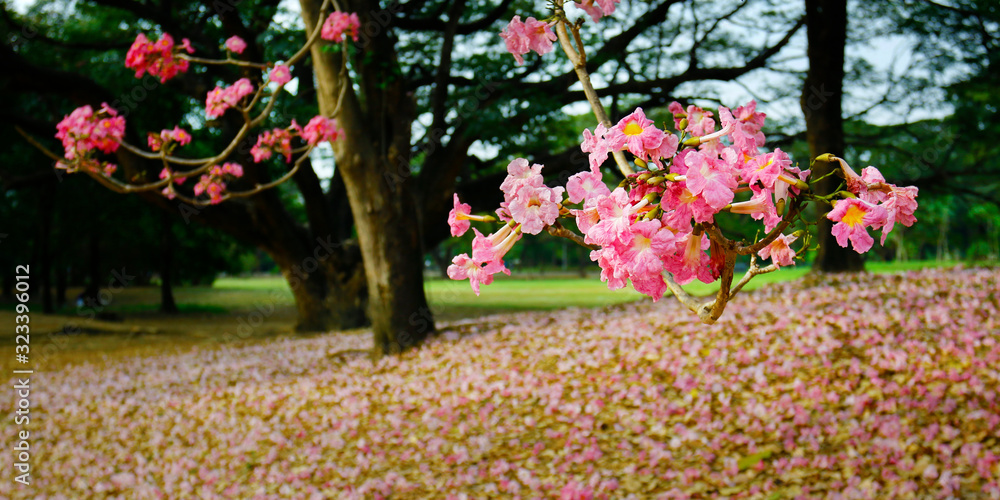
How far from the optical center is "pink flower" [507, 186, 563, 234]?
3.43 ft

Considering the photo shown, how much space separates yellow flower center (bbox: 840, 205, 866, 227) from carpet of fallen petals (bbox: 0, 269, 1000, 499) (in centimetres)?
307

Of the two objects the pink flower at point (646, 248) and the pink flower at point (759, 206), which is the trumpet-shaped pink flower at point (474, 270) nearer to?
the pink flower at point (646, 248)

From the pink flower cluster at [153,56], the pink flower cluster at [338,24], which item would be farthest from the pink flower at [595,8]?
the pink flower cluster at [338,24]

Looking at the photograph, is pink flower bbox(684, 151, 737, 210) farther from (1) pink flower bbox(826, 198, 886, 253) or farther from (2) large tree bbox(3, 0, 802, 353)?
(2) large tree bbox(3, 0, 802, 353)

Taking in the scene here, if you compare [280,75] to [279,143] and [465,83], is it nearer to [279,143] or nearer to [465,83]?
[279,143]

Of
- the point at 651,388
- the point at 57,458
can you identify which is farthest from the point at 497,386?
the point at 57,458

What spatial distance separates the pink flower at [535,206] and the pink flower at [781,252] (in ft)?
1.36

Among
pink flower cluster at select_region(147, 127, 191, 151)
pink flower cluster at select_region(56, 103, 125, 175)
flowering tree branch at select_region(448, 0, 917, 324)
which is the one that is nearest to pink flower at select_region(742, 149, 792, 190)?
flowering tree branch at select_region(448, 0, 917, 324)

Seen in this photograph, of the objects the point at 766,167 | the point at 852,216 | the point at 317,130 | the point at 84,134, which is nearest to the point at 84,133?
the point at 84,134

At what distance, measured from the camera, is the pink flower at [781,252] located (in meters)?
1.17

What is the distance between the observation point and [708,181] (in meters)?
0.93

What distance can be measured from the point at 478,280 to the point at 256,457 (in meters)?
4.62

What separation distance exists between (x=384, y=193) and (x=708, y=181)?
6.65m

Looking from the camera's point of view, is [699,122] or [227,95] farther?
[227,95]
